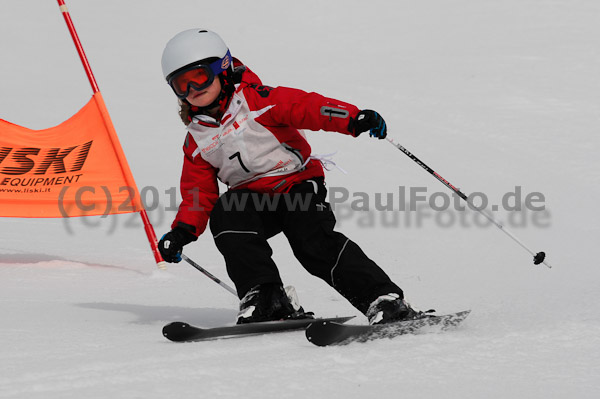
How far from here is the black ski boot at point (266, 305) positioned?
4.04m

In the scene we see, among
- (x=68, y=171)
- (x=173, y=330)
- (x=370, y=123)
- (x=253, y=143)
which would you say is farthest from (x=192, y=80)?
(x=68, y=171)

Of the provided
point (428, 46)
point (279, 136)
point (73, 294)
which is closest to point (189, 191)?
point (279, 136)

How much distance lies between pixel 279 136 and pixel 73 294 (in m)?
1.79

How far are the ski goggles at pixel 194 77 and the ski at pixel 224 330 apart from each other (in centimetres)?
118

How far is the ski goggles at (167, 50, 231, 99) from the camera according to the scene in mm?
4168

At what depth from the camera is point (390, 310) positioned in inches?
154

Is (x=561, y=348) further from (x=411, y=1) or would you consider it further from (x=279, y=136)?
(x=411, y=1)

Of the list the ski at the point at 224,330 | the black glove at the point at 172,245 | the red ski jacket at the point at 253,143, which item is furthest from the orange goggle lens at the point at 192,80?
the ski at the point at 224,330

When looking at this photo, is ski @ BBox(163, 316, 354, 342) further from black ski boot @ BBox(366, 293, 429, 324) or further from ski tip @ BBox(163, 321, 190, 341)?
black ski boot @ BBox(366, 293, 429, 324)

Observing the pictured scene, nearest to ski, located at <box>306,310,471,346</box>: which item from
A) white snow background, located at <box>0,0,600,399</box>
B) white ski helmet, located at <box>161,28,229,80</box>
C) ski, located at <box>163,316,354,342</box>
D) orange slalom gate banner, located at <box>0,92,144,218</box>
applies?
white snow background, located at <box>0,0,600,399</box>

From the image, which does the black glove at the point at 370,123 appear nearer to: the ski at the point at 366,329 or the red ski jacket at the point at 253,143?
the red ski jacket at the point at 253,143

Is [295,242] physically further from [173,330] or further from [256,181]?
[173,330]

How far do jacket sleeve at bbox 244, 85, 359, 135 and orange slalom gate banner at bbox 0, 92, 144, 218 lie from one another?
1995 mm

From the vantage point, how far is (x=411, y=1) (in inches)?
623
